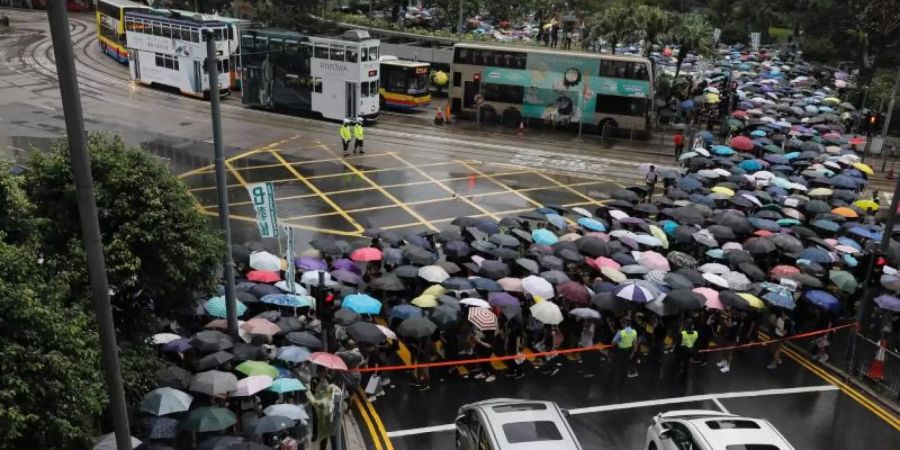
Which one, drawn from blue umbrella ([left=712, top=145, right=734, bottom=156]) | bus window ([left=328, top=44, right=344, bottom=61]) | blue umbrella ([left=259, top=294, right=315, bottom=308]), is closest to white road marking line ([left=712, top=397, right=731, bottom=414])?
blue umbrella ([left=259, top=294, right=315, bottom=308])

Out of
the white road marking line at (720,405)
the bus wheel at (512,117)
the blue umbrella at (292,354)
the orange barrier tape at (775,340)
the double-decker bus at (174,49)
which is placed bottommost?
the white road marking line at (720,405)

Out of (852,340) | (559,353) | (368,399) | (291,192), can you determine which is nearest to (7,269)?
(368,399)

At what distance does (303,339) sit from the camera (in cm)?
1164

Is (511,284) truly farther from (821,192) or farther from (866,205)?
(866,205)

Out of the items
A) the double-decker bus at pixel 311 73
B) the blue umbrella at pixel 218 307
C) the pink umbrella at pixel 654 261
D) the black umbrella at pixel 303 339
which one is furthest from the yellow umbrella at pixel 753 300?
the double-decker bus at pixel 311 73

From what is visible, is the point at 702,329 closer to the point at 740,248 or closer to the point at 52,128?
the point at 740,248

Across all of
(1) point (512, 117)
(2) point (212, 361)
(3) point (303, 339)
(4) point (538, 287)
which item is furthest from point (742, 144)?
(2) point (212, 361)

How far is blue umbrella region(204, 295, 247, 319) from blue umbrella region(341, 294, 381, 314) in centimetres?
171

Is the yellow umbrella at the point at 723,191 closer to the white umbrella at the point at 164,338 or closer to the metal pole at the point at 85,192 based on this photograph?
the white umbrella at the point at 164,338

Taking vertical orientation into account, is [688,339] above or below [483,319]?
below

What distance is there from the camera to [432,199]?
2328 cm

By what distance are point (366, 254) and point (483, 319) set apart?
355 centimetres

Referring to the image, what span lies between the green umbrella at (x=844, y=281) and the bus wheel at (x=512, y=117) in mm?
20562

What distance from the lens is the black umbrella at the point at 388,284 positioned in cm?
1401
